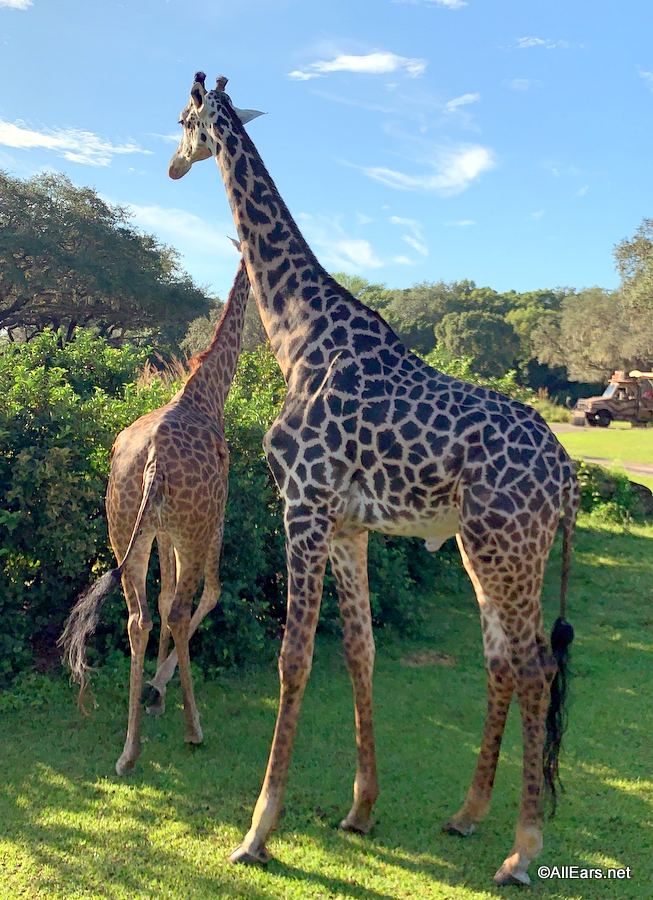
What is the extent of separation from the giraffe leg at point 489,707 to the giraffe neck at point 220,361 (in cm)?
245

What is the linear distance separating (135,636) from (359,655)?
1.53m

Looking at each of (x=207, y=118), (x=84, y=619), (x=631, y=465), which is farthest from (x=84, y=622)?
(x=631, y=465)

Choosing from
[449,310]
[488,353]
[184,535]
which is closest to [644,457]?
[184,535]

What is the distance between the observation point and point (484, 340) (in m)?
45.0

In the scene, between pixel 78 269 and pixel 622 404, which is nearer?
pixel 78 269

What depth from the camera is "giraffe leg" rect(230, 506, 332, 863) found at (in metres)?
3.72

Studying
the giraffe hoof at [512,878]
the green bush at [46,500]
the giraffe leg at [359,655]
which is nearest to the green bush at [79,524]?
the green bush at [46,500]

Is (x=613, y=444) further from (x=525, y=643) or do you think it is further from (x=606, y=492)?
(x=525, y=643)

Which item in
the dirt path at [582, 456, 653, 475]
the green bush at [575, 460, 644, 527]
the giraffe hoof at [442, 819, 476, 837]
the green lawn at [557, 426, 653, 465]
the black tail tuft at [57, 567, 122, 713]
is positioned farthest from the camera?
the green lawn at [557, 426, 653, 465]

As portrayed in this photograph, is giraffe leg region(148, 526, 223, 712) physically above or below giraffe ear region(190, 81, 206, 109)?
below

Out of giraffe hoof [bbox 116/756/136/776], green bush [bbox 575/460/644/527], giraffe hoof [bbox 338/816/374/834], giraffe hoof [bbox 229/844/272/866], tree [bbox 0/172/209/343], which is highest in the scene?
tree [bbox 0/172/209/343]

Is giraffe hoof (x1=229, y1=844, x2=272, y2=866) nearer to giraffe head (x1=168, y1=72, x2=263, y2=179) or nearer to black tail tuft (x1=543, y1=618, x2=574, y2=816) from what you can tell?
black tail tuft (x1=543, y1=618, x2=574, y2=816)

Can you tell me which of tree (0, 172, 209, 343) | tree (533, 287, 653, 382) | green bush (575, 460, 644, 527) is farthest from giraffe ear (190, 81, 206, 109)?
tree (533, 287, 653, 382)

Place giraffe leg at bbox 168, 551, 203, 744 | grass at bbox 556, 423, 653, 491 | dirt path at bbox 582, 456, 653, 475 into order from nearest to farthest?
giraffe leg at bbox 168, 551, 203, 744, dirt path at bbox 582, 456, 653, 475, grass at bbox 556, 423, 653, 491
